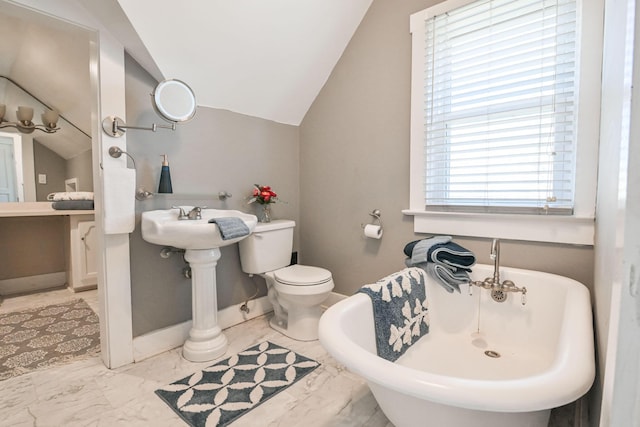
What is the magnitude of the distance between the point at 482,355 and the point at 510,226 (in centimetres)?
70

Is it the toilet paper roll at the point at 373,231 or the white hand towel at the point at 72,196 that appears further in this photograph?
the white hand towel at the point at 72,196

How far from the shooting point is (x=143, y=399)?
4.77ft

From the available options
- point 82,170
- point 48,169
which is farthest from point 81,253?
point 48,169

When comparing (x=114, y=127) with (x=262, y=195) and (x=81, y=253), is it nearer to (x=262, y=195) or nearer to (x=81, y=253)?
(x=262, y=195)

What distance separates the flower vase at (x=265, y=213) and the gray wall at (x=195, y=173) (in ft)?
0.26

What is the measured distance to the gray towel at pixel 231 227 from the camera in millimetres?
1606

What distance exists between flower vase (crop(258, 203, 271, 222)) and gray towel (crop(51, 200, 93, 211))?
1871 millimetres

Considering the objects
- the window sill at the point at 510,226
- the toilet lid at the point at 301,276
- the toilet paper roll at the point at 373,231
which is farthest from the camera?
the toilet paper roll at the point at 373,231

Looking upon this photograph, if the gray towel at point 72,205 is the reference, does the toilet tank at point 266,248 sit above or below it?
below

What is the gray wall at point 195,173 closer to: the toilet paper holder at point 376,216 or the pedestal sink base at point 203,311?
the pedestal sink base at point 203,311

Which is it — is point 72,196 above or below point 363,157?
below

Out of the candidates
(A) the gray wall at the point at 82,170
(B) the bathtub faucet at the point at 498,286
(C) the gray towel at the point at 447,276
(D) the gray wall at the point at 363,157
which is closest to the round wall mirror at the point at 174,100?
(D) the gray wall at the point at 363,157

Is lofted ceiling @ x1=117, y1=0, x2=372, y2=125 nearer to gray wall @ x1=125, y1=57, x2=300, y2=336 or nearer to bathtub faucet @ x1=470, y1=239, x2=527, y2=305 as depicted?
gray wall @ x1=125, y1=57, x2=300, y2=336

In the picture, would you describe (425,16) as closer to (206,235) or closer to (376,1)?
(376,1)
